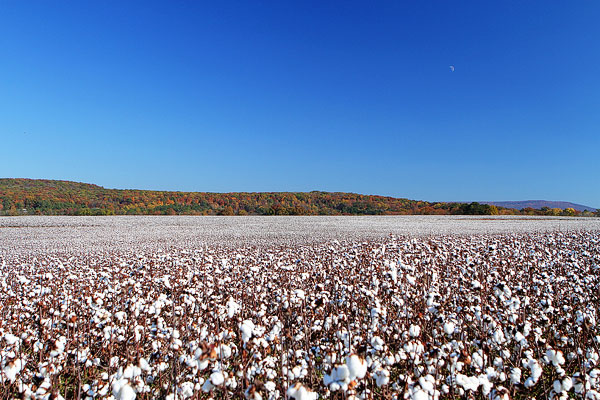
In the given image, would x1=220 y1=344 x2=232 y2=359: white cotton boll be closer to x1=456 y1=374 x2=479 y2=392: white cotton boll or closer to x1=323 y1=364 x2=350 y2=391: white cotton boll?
x1=323 y1=364 x2=350 y2=391: white cotton boll

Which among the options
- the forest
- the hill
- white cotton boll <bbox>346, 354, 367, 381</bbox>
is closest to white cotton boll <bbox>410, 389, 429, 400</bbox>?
white cotton boll <bbox>346, 354, 367, 381</bbox>

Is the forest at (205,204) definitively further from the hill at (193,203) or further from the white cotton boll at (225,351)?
the white cotton boll at (225,351)

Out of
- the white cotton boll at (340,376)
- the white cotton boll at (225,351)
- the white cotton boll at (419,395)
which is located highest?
the white cotton boll at (340,376)

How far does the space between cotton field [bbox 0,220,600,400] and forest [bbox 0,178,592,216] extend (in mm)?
59573

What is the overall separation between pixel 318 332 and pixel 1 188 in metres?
93.9

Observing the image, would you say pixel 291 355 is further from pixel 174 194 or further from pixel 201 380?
pixel 174 194

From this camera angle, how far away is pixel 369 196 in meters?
86.6

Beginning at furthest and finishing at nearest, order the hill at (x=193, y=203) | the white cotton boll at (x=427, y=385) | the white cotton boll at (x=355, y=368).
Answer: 1. the hill at (x=193, y=203)
2. the white cotton boll at (x=427, y=385)
3. the white cotton boll at (x=355, y=368)

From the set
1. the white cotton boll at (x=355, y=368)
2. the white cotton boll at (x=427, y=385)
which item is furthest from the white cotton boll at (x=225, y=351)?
the white cotton boll at (x=427, y=385)

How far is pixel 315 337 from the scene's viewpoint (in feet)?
13.9

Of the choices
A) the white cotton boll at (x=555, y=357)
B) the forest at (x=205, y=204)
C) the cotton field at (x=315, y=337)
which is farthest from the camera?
the forest at (x=205, y=204)

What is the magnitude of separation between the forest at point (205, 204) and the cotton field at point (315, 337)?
195ft

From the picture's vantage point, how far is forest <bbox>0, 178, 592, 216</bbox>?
6222cm

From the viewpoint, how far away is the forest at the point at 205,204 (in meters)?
62.2
